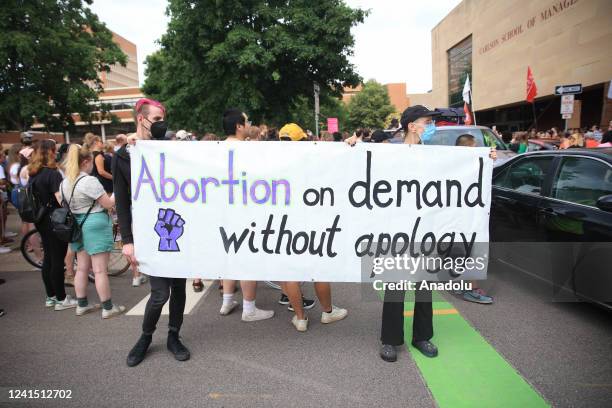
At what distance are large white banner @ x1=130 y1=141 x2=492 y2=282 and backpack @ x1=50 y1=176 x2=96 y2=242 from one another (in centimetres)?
103

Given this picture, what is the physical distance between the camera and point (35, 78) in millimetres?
18891

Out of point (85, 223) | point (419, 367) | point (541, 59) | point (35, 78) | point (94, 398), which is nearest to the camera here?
point (94, 398)

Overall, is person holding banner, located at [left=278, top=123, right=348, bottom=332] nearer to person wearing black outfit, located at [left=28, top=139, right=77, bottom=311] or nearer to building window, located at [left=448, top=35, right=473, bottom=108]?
person wearing black outfit, located at [left=28, top=139, right=77, bottom=311]

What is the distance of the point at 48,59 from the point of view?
1970 cm

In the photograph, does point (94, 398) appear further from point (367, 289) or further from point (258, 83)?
point (258, 83)

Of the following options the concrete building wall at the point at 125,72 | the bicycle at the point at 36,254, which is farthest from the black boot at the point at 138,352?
the concrete building wall at the point at 125,72

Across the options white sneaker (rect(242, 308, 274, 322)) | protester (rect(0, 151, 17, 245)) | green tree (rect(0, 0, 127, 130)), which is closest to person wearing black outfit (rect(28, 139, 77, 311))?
white sneaker (rect(242, 308, 274, 322))

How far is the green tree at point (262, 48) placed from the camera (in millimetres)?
17344

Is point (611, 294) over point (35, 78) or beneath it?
beneath

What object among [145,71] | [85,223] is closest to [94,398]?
[85,223]

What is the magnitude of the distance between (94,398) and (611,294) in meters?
4.23

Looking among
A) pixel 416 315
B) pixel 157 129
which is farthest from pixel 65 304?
pixel 416 315

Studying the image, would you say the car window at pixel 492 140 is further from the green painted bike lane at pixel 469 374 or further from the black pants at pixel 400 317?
the black pants at pixel 400 317

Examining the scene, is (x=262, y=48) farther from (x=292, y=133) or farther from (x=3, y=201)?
(x=292, y=133)
